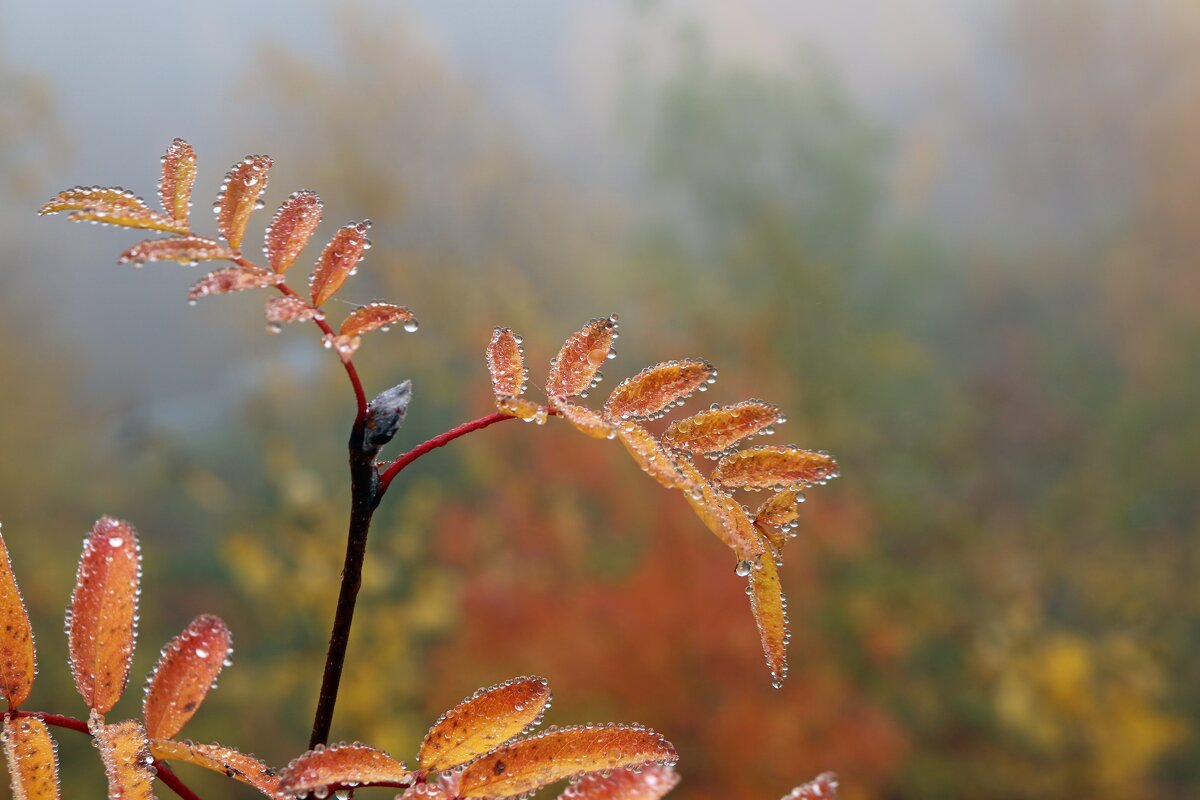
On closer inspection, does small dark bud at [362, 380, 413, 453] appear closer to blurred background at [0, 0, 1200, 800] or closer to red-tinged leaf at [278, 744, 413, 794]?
red-tinged leaf at [278, 744, 413, 794]

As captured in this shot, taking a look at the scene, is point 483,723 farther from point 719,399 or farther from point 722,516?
point 719,399

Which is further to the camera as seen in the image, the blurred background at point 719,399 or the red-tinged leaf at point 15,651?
the blurred background at point 719,399

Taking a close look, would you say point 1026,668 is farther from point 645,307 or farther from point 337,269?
point 337,269

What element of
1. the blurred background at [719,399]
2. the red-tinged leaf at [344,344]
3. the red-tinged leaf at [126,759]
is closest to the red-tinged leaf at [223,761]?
the red-tinged leaf at [126,759]

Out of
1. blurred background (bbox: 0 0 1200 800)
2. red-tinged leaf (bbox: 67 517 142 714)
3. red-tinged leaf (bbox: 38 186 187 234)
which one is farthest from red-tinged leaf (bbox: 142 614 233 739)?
blurred background (bbox: 0 0 1200 800)

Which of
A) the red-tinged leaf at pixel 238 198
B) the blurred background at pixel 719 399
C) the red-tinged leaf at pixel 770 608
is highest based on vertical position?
the blurred background at pixel 719 399

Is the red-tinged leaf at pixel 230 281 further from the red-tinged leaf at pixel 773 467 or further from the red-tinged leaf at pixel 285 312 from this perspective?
the red-tinged leaf at pixel 773 467

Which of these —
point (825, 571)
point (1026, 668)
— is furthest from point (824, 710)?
point (1026, 668)
